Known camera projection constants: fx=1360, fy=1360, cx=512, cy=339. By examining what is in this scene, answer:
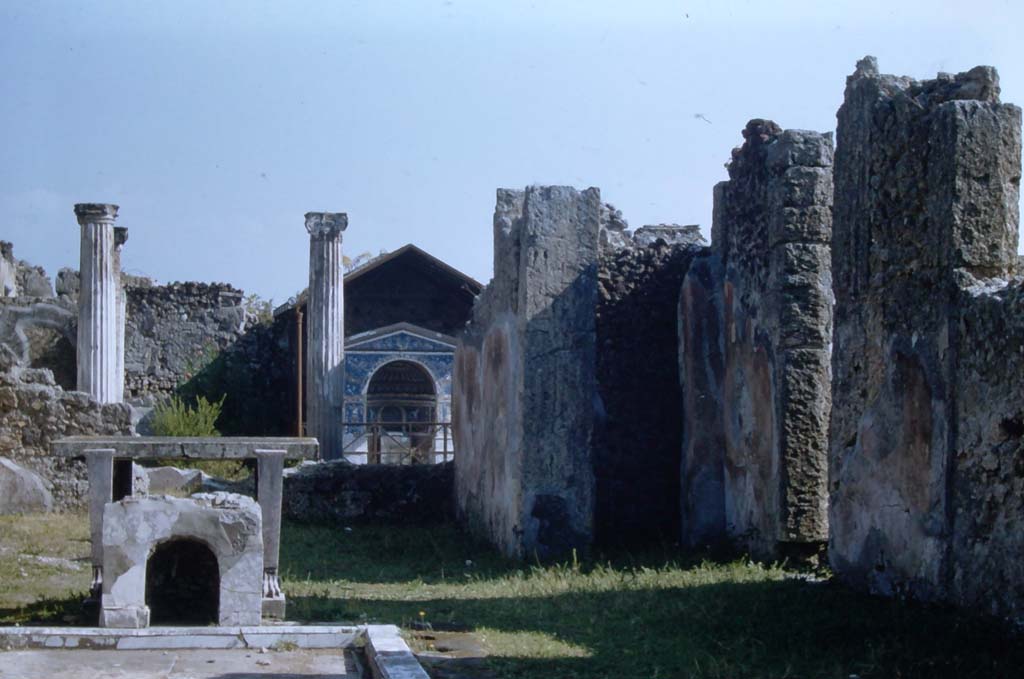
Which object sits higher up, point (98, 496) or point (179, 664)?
point (98, 496)

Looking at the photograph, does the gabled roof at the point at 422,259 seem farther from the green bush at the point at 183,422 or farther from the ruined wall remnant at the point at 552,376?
the ruined wall remnant at the point at 552,376

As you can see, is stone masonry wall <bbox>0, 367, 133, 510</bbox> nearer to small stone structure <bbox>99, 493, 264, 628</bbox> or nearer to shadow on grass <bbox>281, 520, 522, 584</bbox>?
shadow on grass <bbox>281, 520, 522, 584</bbox>

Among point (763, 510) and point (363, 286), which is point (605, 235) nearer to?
point (763, 510)

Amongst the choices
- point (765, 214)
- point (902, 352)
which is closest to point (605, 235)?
point (765, 214)

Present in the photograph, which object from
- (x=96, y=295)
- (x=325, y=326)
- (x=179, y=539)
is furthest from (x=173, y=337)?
(x=179, y=539)

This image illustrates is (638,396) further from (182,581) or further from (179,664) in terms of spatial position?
(179,664)

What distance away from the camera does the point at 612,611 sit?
7.02 metres

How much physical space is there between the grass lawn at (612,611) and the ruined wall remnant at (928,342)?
0.29 meters

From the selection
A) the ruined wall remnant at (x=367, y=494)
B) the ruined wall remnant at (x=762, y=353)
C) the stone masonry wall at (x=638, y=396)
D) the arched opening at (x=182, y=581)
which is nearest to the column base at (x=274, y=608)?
the arched opening at (x=182, y=581)

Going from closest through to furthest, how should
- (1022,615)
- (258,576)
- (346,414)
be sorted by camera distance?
(1022,615)
(258,576)
(346,414)

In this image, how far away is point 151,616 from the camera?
7.01 metres

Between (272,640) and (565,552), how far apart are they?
11.2 feet

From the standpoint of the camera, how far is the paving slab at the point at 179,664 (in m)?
5.40

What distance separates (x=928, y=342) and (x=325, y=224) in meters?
10.7
